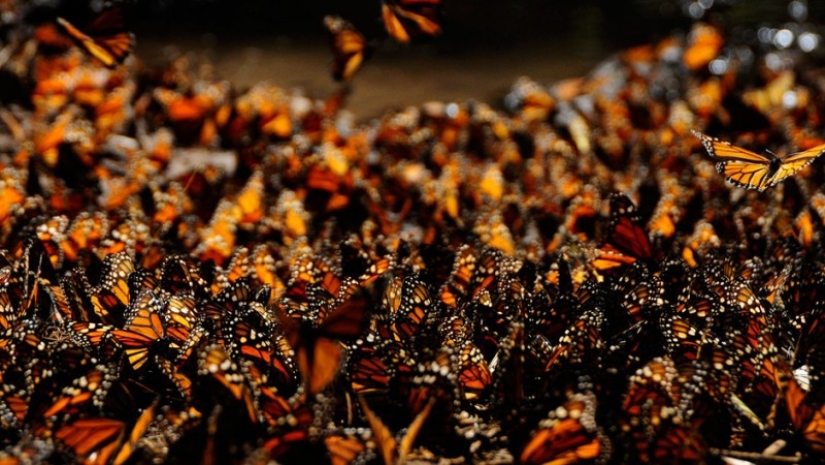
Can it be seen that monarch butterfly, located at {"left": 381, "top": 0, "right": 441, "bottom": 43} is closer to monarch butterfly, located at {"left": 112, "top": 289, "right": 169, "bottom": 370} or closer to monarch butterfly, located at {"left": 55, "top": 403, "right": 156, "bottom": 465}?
monarch butterfly, located at {"left": 112, "top": 289, "right": 169, "bottom": 370}

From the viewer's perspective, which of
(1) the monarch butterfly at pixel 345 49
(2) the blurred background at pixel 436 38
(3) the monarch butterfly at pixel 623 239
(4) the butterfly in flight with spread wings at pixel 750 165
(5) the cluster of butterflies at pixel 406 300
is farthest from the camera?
(2) the blurred background at pixel 436 38

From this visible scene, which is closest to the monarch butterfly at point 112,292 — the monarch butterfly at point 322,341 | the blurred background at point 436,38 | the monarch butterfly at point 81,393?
the monarch butterfly at point 81,393

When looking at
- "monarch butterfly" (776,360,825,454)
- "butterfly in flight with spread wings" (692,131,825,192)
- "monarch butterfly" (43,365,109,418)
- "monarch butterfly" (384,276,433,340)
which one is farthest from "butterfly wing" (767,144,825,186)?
"monarch butterfly" (43,365,109,418)

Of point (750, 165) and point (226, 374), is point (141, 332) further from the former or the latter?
point (750, 165)

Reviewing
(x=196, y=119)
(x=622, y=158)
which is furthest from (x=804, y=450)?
(x=196, y=119)

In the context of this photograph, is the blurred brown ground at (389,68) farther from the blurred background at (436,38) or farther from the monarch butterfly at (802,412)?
the monarch butterfly at (802,412)

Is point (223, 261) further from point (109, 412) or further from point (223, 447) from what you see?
point (223, 447)
